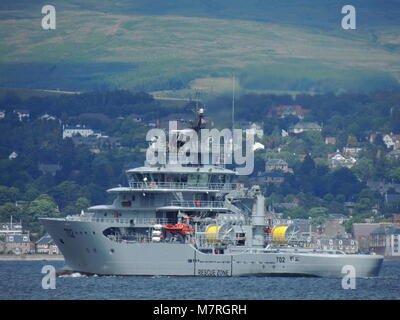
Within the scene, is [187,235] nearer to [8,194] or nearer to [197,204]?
[197,204]

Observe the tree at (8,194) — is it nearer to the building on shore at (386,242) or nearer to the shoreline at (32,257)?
the shoreline at (32,257)

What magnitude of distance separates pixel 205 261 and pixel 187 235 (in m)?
1.96

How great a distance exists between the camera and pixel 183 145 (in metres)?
80.2

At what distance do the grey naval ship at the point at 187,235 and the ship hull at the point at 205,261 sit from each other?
0.20ft

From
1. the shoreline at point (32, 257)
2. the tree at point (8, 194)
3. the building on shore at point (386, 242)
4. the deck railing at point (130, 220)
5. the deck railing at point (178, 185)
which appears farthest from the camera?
the tree at point (8, 194)

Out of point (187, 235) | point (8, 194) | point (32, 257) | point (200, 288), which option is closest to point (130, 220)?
point (187, 235)

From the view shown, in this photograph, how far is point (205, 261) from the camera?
250 ft

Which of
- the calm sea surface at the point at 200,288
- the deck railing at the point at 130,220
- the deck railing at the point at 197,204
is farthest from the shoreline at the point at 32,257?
the deck railing at the point at 197,204

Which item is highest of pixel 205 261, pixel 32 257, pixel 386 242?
pixel 205 261

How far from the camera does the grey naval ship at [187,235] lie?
249 feet

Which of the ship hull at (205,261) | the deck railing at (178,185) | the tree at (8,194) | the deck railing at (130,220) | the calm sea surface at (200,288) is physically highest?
the deck railing at (178,185)
